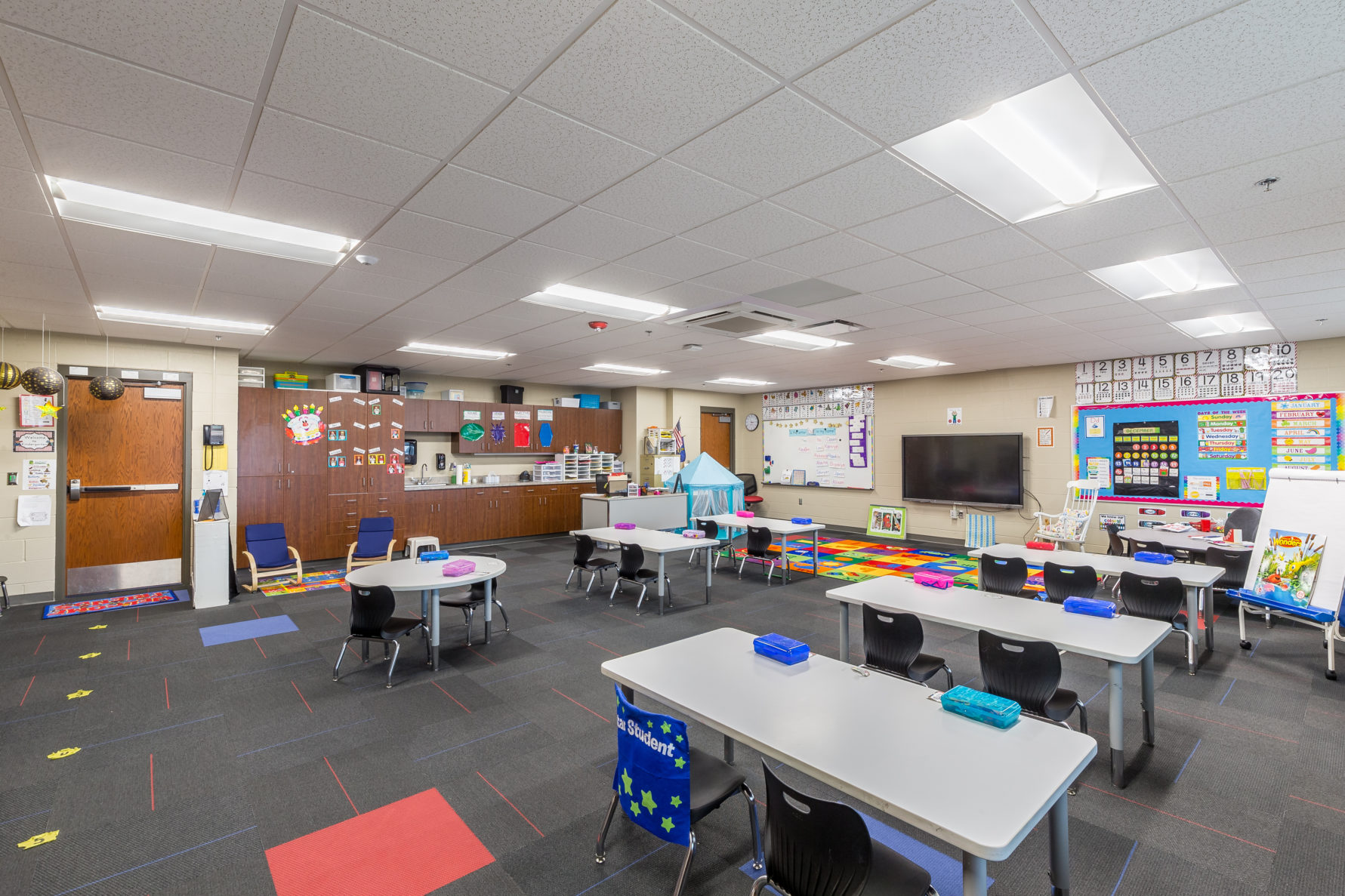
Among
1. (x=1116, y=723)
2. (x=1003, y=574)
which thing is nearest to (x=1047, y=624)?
(x=1116, y=723)

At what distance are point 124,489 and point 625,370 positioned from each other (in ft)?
20.2

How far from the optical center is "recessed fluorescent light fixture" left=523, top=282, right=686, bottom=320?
464 centimetres

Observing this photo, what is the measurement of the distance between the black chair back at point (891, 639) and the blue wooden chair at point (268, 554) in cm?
665

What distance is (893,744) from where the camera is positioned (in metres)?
1.78

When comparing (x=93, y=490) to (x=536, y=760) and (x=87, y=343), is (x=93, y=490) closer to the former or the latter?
(x=87, y=343)

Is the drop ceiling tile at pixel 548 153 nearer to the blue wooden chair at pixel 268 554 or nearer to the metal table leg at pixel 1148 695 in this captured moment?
the metal table leg at pixel 1148 695

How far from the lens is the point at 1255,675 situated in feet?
13.4

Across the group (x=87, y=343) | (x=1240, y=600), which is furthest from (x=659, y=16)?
(x=87, y=343)

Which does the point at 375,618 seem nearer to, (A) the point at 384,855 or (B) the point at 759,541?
(A) the point at 384,855

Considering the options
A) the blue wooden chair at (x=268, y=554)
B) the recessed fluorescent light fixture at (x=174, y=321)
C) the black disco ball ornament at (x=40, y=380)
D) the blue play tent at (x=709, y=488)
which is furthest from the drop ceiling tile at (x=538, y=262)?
the blue play tent at (x=709, y=488)

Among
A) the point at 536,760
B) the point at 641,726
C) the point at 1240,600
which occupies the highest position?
the point at 641,726

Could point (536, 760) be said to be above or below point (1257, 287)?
below

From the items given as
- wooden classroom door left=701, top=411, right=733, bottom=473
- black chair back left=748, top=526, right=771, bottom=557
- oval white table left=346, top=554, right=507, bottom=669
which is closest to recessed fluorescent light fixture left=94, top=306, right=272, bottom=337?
oval white table left=346, top=554, right=507, bottom=669

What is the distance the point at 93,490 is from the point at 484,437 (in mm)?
4629
